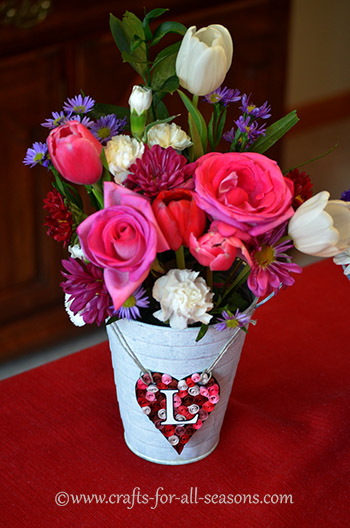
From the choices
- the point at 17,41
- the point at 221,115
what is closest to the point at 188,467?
the point at 221,115

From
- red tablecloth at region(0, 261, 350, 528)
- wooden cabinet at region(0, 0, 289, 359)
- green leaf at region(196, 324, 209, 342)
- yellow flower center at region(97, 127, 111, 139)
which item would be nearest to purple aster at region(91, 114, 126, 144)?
yellow flower center at region(97, 127, 111, 139)

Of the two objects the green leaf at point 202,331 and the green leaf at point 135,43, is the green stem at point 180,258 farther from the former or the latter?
the green leaf at point 135,43

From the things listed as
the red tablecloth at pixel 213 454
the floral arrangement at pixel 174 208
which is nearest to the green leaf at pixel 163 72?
the floral arrangement at pixel 174 208

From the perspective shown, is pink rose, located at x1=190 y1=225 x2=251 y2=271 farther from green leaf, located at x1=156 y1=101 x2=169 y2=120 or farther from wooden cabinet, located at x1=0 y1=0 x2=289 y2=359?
wooden cabinet, located at x1=0 y1=0 x2=289 y2=359

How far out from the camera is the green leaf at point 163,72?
0.72 metres

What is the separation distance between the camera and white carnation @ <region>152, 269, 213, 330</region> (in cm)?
64

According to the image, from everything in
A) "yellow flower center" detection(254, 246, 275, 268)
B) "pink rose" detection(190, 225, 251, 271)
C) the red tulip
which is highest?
the red tulip

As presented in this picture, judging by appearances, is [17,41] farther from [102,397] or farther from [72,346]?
[102,397]

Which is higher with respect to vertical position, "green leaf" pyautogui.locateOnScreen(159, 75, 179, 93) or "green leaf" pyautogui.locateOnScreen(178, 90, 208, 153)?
"green leaf" pyautogui.locateOnScreen(159, 75, 179, 93)

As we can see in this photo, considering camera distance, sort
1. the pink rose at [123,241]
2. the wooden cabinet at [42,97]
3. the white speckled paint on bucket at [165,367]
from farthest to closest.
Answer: the wooden cabinet at [42,97] → the white speckled paint on bucket at [165,367] → the pink rose at [123,241]

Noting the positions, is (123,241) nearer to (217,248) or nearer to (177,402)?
(217,248)

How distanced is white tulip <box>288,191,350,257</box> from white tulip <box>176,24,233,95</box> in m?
0.14

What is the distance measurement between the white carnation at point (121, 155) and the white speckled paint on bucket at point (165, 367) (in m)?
0.15

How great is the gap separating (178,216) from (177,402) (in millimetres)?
217
